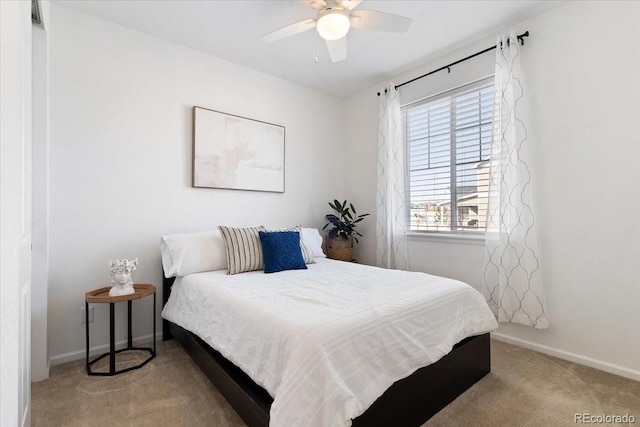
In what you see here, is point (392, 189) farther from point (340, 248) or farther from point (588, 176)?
point (588, 176)

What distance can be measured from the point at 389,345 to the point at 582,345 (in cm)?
187

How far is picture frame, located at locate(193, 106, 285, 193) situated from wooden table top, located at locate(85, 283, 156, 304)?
1.04m

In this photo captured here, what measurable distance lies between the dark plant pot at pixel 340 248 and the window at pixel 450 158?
0.75m

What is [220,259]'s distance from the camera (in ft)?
8.44

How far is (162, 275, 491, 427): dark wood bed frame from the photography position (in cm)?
137

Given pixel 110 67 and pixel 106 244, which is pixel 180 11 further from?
pixel 106 244

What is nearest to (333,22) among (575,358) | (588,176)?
(588,176)

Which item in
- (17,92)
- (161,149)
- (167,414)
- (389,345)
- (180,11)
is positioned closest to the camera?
(17,92)

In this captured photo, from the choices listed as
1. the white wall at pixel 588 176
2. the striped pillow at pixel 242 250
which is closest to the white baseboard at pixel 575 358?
the white wall at pixel 588 176

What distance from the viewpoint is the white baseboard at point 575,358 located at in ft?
6.72

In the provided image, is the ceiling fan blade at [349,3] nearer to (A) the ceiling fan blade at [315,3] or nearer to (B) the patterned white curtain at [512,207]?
(A) the ceiling fan blade at [315,3]

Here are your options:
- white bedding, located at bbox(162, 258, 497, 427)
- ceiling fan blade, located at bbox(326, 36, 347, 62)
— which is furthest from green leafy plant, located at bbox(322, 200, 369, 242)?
ceiling fan blade, located at bbox(326, 36, 347, 62)

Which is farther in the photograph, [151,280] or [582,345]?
[151,280]

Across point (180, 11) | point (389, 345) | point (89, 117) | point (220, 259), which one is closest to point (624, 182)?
point (389, 345)
